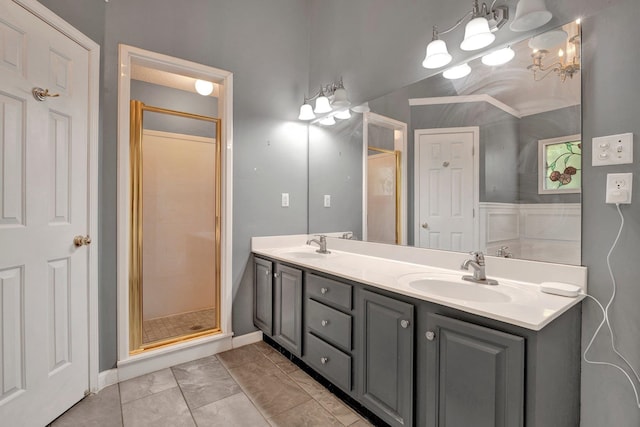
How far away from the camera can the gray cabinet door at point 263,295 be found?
231cm

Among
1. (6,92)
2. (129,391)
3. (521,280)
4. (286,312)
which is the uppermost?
(6,92)

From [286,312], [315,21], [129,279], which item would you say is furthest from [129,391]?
[315,21]

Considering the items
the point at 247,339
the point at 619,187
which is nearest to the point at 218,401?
the point at 247,339

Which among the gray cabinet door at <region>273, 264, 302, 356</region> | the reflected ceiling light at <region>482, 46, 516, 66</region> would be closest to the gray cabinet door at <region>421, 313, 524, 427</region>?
the gray cabinet door at <region>273, 264, 302, 356</region>

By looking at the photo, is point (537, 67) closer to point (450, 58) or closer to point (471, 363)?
point (450, 58)

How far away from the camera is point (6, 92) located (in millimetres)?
1349

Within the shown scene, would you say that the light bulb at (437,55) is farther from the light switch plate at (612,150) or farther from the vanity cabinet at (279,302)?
the vanity cabinet at (279,302)

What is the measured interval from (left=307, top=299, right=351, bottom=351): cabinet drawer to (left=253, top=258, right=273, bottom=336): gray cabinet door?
19.8 inches

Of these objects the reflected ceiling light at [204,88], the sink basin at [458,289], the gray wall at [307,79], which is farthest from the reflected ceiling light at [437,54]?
the reflected ceiling light at [204,88]

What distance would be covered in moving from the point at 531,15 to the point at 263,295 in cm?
229

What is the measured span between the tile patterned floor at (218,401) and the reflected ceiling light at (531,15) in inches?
80.6

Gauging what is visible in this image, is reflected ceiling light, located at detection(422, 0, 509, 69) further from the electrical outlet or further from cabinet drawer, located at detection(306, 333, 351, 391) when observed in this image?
cabinet drawer, located at detection(306, 333, 351, 391)

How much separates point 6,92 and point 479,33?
2.18 metres

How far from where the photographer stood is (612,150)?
3.85 feet
